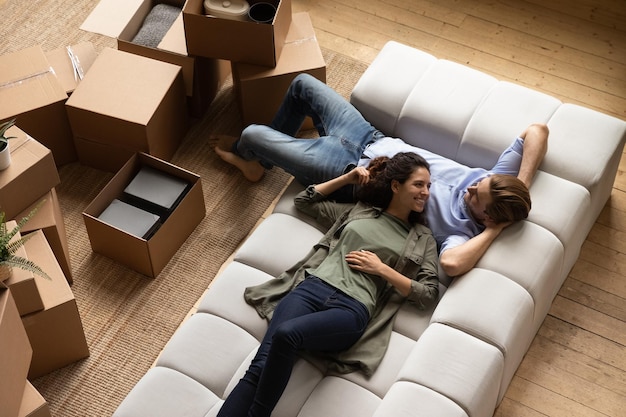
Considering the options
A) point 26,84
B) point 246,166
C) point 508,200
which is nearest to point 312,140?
point 246,166

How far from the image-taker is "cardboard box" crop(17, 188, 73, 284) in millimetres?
2689

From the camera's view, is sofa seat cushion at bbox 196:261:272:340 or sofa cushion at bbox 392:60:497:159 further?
sofa cushion at bbox 392:60:497:159

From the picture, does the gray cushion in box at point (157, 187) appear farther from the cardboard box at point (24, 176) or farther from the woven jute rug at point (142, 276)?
the cardboard box at point (24, 176)

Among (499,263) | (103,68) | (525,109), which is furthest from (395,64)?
(103,68)

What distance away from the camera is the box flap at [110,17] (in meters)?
3.73

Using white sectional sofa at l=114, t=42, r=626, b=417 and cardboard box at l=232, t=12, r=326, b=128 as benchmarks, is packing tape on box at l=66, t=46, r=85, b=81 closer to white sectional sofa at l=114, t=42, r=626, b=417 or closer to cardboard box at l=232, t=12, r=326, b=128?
cardboard box at l=232, t=12, r=326, b=128

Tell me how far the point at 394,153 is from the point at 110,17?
1720 millimetres


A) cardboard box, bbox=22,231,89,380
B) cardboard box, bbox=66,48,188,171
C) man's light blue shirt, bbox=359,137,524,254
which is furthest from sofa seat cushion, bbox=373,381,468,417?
cardboard box, bbox=66,48,188,171

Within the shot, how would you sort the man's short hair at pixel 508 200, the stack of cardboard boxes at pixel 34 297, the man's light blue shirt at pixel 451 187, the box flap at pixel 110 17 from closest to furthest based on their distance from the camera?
the stack of cardboard boxes at pixel 34 297, the man's short hair at pixel 508 200, the man's light blue shirt at pixel 451 187, the box flap at pixel 110 17

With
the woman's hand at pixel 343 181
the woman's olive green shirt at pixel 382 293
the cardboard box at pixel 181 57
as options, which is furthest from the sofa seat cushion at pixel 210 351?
the cardboard box at pixel 181 57

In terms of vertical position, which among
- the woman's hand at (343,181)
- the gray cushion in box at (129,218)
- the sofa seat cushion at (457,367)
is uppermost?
the woman's hand at (343,181)

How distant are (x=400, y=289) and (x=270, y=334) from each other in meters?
0.41

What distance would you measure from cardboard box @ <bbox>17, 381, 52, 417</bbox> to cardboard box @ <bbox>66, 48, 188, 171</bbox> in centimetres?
104

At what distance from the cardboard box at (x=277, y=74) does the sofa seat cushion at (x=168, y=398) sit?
1286 mm
